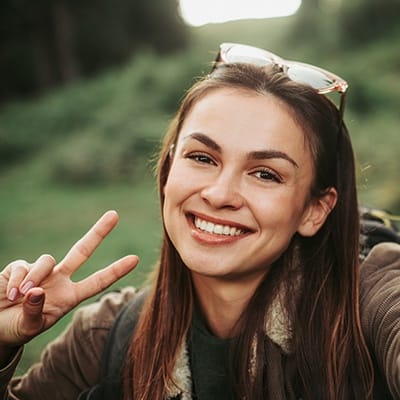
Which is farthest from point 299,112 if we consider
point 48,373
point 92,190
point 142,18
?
point 142,18

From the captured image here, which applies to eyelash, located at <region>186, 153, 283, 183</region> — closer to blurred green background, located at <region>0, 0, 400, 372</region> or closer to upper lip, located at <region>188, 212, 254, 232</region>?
upper lip, located at <region>188, 212, 254, 232</region>

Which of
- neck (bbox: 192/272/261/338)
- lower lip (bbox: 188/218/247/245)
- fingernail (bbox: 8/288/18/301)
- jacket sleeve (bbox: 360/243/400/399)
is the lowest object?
neck (bbox: 192/272/261/338)

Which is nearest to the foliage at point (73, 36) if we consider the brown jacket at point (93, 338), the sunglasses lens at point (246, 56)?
the sunglasses lens at point (246, 56)

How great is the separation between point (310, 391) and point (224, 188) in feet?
2.52

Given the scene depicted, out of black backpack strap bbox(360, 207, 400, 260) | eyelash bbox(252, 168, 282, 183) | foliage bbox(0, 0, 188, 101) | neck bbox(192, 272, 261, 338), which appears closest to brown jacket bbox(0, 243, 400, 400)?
black backpack strap bbox(360, 207, 400, 260)

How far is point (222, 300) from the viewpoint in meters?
2.41

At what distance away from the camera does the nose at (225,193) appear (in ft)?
6.89

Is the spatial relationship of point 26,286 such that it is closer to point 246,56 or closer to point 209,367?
point 209,367

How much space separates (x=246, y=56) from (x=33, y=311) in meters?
1.30

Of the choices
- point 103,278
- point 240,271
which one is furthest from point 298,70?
point 103,278

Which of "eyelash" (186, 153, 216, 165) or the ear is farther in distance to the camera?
the ear

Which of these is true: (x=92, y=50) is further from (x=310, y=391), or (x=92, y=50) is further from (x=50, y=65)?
(x=310, y=391)

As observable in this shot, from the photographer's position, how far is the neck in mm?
2374

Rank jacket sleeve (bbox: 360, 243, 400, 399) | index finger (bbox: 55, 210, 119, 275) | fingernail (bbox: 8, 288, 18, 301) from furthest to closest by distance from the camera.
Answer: index finger (bbox: 55, 210, 119, 275) → fingernail (bbox: 8, 288, 18, 301) → jacket sleeve (bbox: 360, 243, 400, 399)
